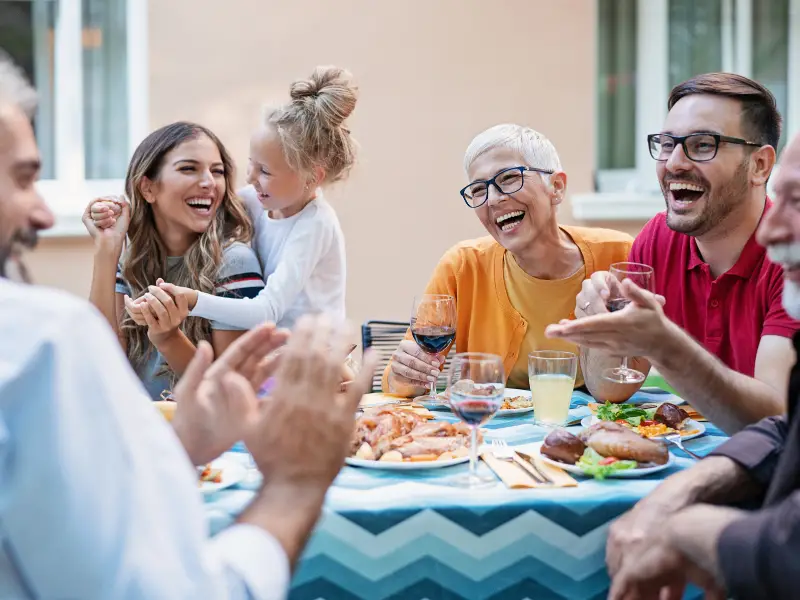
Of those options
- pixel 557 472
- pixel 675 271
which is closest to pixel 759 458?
pixel 557 472

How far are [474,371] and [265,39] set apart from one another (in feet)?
12.4

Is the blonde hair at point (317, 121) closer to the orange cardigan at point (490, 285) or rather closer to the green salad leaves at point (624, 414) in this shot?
the orange cardigan at point (490, 285)

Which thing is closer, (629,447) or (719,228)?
(629,447)

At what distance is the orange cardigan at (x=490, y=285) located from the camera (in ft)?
9.77

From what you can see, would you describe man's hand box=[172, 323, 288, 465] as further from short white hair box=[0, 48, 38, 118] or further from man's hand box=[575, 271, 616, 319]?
man's hand box=[575, 271, 616, 319]

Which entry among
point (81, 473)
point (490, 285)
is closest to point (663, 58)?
point (490, 285)

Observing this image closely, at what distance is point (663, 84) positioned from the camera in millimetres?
5551

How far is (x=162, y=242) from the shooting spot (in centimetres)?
355

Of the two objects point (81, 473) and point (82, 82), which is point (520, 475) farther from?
point (82, 82)

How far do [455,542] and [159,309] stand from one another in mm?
1620

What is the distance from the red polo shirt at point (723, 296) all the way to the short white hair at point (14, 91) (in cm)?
193

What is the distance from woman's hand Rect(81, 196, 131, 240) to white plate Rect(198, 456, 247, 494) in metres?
1.77

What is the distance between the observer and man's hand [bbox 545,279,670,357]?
1.85 meters

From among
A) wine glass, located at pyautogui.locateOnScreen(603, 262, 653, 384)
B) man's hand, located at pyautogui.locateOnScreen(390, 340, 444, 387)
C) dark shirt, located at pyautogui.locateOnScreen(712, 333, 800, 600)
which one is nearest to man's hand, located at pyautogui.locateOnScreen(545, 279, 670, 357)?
wine glass, located at pyautogui.locateOnScreen(603, 262, 653, 384)
